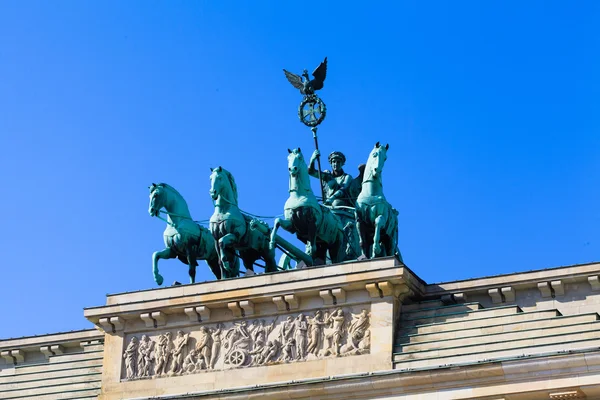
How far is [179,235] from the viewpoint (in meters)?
42.7

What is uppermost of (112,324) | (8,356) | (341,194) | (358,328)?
(341,194)

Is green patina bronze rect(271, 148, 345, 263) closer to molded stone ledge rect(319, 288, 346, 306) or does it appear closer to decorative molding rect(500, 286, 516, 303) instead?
molded stone ledge rect(319, 288, 346, 306)

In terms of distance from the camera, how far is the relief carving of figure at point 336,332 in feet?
128

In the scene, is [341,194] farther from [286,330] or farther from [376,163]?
[286,330]

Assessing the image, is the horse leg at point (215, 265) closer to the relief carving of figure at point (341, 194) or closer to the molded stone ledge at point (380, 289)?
the relief carving of figure at point (341, 194)

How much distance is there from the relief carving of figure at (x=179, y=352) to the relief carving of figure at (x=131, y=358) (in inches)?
39.2

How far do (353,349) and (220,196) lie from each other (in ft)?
18.6

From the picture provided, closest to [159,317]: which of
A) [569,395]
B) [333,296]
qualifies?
[333,296]

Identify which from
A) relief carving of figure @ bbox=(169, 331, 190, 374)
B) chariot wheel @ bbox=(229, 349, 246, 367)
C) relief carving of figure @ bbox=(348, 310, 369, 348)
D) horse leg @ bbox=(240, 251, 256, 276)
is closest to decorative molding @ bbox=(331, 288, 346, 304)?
relief carving of figure @ bbox=(348, 310, 369, 348)

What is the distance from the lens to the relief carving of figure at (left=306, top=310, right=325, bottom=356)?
3934 cm

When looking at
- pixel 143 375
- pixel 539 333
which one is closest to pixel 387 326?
pixel 539 333

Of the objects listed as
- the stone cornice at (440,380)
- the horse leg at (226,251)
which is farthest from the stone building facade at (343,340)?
the horse leg at (226,251)

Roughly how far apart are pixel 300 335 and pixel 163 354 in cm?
344

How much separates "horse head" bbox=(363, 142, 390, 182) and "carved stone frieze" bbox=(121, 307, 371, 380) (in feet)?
10.6
